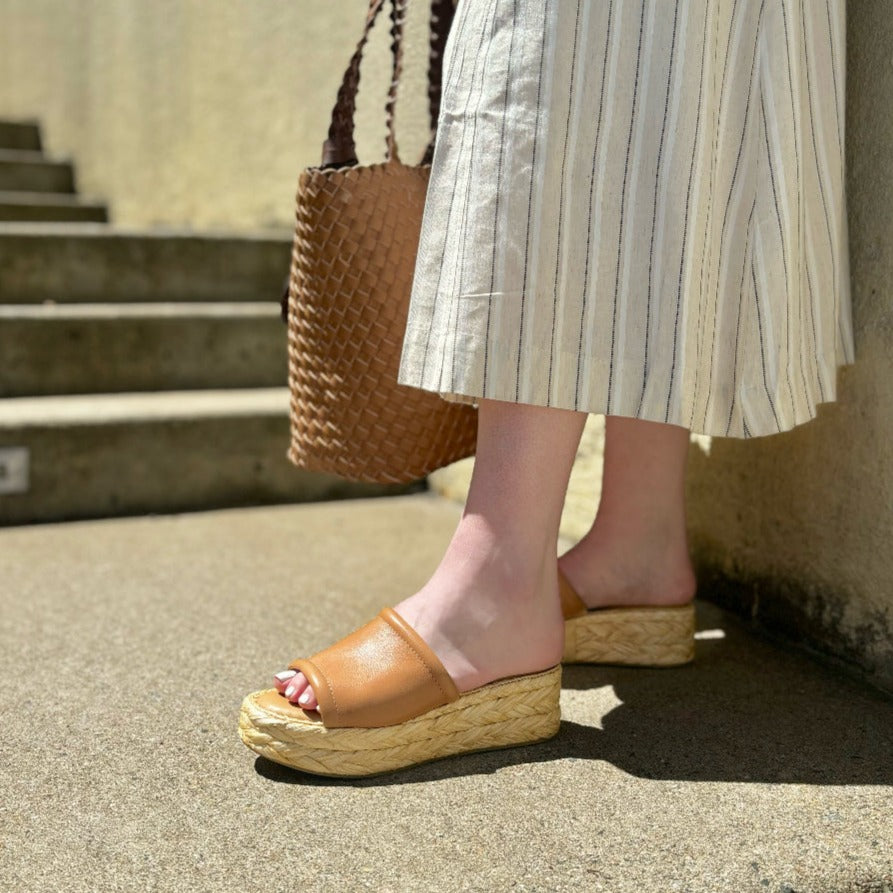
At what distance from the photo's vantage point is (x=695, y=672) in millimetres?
1212

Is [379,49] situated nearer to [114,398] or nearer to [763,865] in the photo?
[114,398]

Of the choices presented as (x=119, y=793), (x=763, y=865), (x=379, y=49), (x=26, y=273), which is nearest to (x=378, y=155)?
(x=379, y=49)

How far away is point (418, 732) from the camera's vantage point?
95 centimetres

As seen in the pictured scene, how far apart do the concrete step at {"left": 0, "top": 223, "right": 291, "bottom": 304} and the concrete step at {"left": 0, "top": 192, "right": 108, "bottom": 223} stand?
68 centimetres

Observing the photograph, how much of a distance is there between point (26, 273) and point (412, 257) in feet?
4.94

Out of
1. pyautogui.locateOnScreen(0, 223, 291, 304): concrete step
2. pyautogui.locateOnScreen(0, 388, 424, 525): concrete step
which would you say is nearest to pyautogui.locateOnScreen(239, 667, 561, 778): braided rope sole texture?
pyautogui.locateOnScreen(0, 388, 424, 525): concrete step

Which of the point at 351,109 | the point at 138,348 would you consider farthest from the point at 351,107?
the point at 138,348

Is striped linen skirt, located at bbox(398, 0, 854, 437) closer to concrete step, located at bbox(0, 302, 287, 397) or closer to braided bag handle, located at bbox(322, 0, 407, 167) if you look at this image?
braided bag handle, located at bbox(322, 0, 407, 167)

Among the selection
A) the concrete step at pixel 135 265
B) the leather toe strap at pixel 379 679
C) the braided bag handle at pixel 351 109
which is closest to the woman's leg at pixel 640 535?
the leather toe strap at pixel 379 679

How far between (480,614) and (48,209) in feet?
9.08

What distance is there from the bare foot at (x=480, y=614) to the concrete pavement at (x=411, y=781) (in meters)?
0.09

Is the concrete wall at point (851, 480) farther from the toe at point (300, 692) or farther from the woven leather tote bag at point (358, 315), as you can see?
the toe at point (300, 692)

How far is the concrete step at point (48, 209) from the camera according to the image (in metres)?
3.09

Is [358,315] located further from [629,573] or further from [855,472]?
[855,472]
